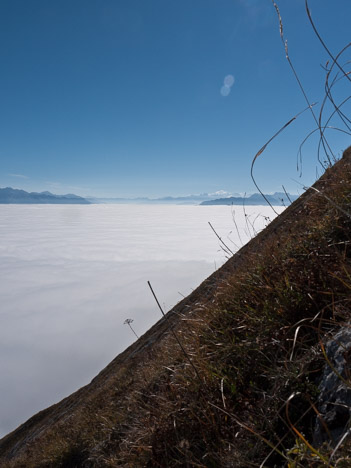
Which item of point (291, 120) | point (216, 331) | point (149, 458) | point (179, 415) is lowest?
point (149, 458)

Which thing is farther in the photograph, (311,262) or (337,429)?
(311,262)

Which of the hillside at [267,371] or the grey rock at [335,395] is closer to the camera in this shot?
the grey rock at [335,395]

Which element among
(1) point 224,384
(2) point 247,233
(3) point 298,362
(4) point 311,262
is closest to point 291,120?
(4) point 311,262

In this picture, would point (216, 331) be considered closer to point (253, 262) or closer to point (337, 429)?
point (253, 262)

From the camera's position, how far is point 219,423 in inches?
85.4

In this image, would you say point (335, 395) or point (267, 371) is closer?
point (335, 395)

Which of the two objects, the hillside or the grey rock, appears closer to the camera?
the grey rock

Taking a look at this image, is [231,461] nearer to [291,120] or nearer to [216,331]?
[216,331]

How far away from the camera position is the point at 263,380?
2.28m

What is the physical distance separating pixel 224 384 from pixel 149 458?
3.08ft

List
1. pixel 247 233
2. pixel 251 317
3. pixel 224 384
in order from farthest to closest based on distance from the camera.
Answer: pixel 247 233 → pixel 251 317 → pixel 224 384

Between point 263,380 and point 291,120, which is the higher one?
point 291,120

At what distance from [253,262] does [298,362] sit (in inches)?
62.8

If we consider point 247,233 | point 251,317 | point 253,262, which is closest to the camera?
point 251,317
